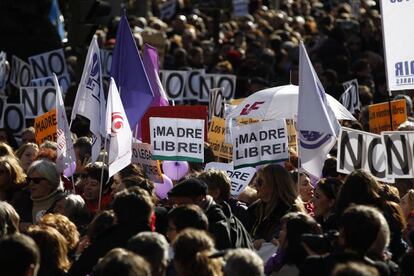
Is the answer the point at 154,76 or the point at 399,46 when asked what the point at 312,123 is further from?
the point at 154,76

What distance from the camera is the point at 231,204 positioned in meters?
10.5

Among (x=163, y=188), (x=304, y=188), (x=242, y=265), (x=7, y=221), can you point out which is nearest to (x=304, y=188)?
(x=304, y=188)

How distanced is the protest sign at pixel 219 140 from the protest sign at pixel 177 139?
2.94ft

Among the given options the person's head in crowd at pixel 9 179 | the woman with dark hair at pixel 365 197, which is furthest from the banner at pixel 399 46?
the person's head in crowd at pixel 9 179

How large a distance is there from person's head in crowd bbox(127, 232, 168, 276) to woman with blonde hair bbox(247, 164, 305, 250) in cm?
233

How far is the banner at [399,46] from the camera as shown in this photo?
11.7 metres

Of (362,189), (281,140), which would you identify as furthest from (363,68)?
(362,189)

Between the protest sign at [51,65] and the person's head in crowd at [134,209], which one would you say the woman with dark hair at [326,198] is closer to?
the person's head in crowd at [134,209]

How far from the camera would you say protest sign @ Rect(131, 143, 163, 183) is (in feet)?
38.7

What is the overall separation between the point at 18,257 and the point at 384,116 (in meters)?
7.05

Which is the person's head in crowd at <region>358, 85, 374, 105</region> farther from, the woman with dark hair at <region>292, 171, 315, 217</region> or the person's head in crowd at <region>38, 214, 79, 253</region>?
the person's head in crowd at <region>38, 214, 79, 253</region>

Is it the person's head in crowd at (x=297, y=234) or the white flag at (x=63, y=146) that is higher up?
the white flag at (x=63, y=146)

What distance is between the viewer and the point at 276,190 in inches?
394

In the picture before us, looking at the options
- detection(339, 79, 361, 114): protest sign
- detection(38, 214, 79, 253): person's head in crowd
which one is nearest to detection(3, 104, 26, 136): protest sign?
detection(339, 79, 361, 114): protest sign
